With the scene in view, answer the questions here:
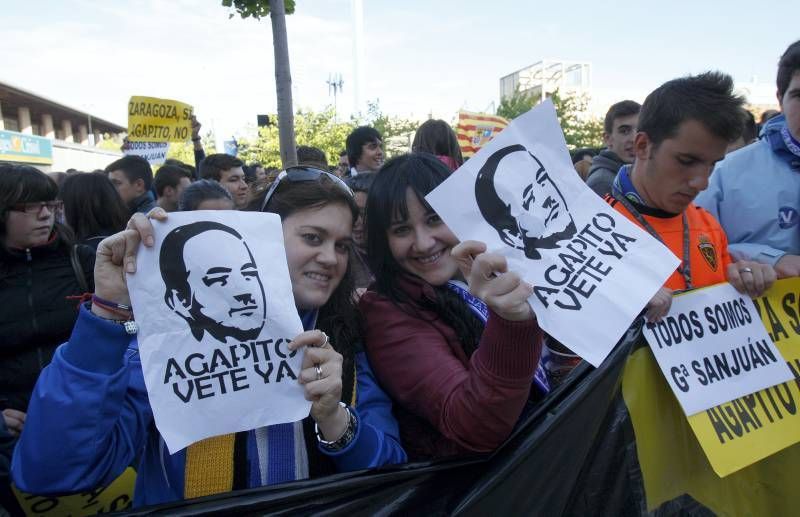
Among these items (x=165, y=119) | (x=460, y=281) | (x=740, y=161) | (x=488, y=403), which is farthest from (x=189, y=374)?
(x=165, y=119)

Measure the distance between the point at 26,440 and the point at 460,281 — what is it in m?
1.31

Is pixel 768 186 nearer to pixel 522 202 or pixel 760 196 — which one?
pixel 760 196

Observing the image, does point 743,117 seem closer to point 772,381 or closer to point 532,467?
point 772,381

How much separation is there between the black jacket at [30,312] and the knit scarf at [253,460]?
5.63 feet

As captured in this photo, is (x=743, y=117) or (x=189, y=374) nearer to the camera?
(x=189, y=374)

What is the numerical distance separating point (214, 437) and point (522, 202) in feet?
3.27

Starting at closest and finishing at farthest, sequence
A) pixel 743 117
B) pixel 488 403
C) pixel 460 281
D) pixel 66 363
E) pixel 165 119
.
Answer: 1. pixel 66 363
2. pixel 488 403
3. pixel 460 281
4. pixel 743 117
5. pixel 165 119

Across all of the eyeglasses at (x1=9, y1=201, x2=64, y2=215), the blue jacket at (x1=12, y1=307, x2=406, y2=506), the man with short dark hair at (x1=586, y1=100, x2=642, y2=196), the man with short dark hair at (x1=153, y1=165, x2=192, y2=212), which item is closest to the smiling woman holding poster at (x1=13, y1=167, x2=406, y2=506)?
the blue jacket at (x1=12, y1=307, x2=406, y2=506)

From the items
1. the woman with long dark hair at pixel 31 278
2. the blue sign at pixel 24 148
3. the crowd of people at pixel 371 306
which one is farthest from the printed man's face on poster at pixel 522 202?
the blue sign at pixel 24 148

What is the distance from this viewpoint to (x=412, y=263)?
6.08ft

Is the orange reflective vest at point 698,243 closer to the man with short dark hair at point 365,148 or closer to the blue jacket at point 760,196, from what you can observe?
the blue jacket at point 760,196

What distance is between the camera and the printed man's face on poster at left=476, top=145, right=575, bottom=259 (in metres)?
1.42

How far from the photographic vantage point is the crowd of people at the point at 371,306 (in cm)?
129

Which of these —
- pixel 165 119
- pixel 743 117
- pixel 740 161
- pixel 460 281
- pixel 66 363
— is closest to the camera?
pixel 66 363
